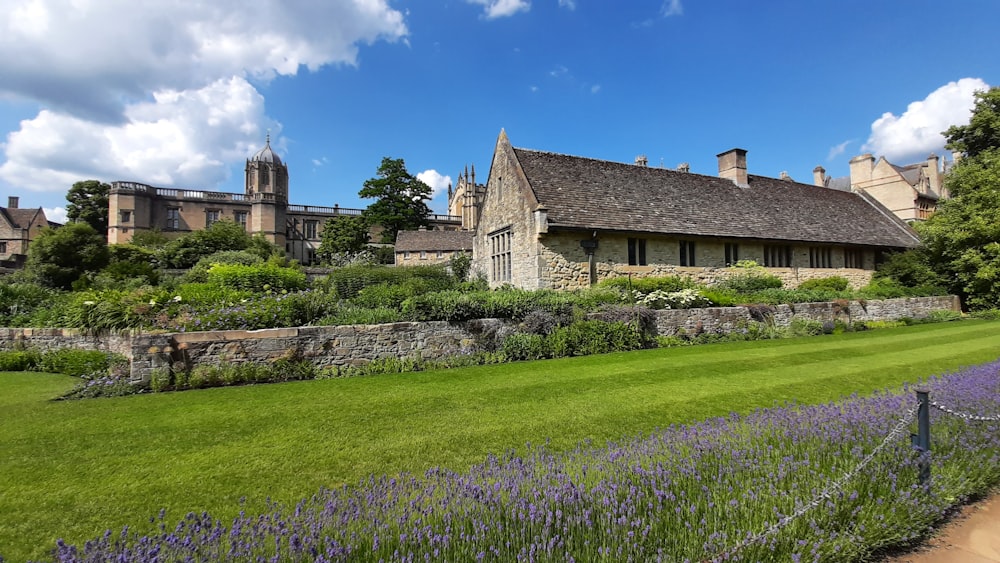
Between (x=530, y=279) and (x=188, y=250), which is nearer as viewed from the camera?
(x=530, y=279)

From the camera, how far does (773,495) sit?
3131mm

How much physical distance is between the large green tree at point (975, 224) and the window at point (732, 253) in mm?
10918

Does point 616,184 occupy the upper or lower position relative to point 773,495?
upper

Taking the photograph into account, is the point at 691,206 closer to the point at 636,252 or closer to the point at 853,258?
the point at 636,252

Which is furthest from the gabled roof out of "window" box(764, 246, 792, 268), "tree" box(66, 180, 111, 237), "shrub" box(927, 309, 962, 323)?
"shrub" box(927, 309, 962, 323)

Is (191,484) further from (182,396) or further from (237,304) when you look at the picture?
(237,304)

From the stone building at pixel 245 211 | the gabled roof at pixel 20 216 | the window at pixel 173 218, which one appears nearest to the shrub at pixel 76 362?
the stone building at pixel 245 211

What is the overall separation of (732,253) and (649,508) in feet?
67.9

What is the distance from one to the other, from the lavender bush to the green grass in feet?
3.21

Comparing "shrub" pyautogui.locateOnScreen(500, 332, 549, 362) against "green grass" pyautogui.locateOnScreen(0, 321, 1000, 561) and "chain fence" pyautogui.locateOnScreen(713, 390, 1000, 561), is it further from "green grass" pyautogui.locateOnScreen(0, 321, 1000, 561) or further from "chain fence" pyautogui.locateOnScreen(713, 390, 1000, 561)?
"chain fence" pyautogui.locateOnScreen(713, 390, 1000, 561)

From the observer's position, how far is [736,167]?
998 inches

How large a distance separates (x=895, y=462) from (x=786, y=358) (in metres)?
7.95

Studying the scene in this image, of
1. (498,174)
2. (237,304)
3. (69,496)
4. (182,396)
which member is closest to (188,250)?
(498,174)

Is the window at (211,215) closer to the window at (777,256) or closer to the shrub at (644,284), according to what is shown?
the shrub at (644,284)
